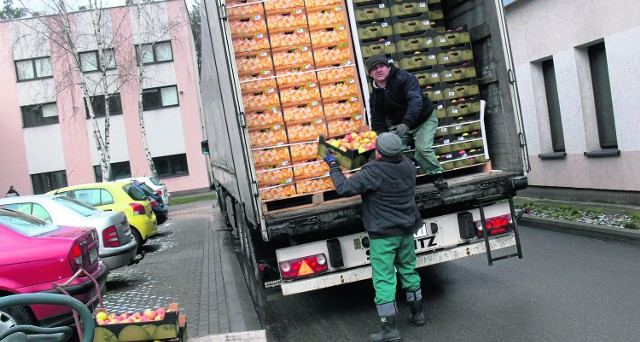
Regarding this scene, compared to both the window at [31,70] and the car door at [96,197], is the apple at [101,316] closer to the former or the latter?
the car door at [96,197]

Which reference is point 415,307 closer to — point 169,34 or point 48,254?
point 48,254

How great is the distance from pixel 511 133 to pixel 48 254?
483 cm

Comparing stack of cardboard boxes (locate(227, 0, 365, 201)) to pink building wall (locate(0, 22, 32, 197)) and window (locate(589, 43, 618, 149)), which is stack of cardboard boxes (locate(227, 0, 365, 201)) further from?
pink building wall (locate(0, 22, 32, 197))

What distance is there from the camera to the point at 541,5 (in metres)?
13.9

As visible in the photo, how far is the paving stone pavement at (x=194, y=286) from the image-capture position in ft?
22.3

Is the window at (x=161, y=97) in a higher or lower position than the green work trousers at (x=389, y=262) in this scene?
higher

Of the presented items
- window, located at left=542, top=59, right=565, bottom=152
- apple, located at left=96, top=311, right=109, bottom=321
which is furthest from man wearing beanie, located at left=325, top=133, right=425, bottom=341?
window, located at left=542, top=59, right=565, bottom=152

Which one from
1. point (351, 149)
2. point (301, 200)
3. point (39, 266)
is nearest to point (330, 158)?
point (351, 149)

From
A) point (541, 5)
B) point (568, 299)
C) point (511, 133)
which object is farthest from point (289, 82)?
point (541, 5)

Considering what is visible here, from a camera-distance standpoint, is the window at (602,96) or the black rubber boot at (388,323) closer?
the black rubber boot at (388,323)

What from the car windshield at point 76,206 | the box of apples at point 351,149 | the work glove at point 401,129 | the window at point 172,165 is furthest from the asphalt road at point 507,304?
the window at point 172,165

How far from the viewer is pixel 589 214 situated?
10.8m

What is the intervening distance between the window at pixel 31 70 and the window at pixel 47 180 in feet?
18.3

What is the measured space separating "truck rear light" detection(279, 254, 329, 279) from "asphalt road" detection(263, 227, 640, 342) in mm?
629
